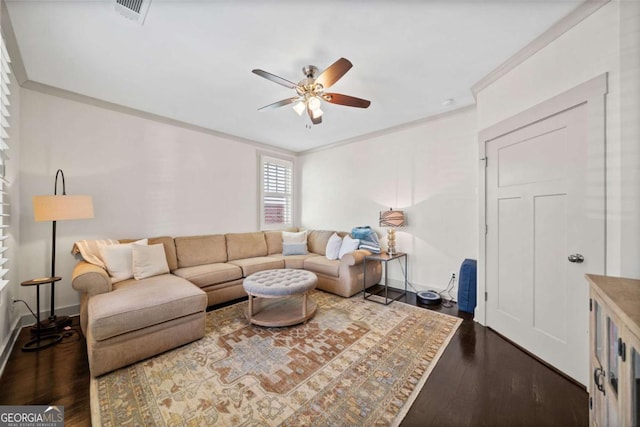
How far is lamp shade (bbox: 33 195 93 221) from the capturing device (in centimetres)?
215

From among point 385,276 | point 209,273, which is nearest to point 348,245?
point 385,276

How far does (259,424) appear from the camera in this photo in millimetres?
1353

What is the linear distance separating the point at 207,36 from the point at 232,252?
2.92 m

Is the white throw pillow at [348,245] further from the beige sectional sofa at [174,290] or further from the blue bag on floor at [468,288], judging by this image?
the blue bag on floor at [468,288]

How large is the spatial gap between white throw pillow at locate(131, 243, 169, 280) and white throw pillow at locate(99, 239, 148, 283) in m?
0.05

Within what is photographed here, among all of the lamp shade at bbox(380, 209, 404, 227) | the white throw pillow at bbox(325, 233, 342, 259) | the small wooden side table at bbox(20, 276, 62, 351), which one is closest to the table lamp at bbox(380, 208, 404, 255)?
the lamp shade at bbox(380, 209, 404, 227)

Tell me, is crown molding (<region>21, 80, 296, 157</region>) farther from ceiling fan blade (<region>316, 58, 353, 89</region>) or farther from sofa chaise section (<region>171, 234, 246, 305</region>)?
ceiling fan blade (<region>316, 58, 353, 89</region>)

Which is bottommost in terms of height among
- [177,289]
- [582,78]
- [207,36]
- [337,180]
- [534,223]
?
[177,289]

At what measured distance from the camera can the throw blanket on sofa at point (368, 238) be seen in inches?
147

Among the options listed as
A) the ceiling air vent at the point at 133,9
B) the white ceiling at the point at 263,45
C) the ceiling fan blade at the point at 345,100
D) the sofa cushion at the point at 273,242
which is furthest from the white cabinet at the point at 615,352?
the sofa cushion at the point at 273,242

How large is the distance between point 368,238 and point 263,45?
292cm

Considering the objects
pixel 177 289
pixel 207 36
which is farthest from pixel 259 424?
pixel 207 36

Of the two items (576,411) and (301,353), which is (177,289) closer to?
(301,353)

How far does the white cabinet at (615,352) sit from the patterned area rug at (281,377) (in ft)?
3.06
